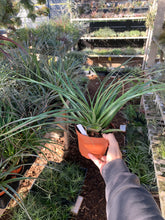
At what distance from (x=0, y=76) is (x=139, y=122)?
154 centimetres

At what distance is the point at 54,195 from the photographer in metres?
1.19

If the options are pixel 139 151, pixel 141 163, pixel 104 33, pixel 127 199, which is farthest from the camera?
pixel 104 33

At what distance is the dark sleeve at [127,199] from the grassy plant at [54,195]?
46 cm

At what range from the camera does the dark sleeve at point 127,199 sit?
521mm

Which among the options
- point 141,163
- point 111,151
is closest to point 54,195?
point 111,151

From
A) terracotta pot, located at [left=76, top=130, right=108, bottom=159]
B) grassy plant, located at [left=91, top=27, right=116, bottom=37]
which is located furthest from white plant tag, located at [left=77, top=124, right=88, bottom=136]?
grassy plant, located at [left=91, top=27, right=116, bottom=37]

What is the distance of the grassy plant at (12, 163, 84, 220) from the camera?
105 centimetres

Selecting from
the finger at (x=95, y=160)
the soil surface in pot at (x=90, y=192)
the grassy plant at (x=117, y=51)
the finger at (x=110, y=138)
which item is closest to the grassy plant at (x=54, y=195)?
the soil surface in pot at (x=90, y=192)

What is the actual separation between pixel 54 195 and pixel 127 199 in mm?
791

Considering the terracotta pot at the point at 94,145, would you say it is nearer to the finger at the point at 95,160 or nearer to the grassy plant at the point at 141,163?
the finger at the point at 95,160

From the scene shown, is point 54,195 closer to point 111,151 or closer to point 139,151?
point 111,151

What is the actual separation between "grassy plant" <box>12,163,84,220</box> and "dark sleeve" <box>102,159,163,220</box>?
456mm

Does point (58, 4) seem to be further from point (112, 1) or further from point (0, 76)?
point (0, 76)

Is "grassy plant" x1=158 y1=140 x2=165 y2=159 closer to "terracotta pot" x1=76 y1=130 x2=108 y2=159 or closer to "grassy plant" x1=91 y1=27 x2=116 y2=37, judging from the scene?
"terracotta pot" x1=76 y1=130 x2=108 y2=159
